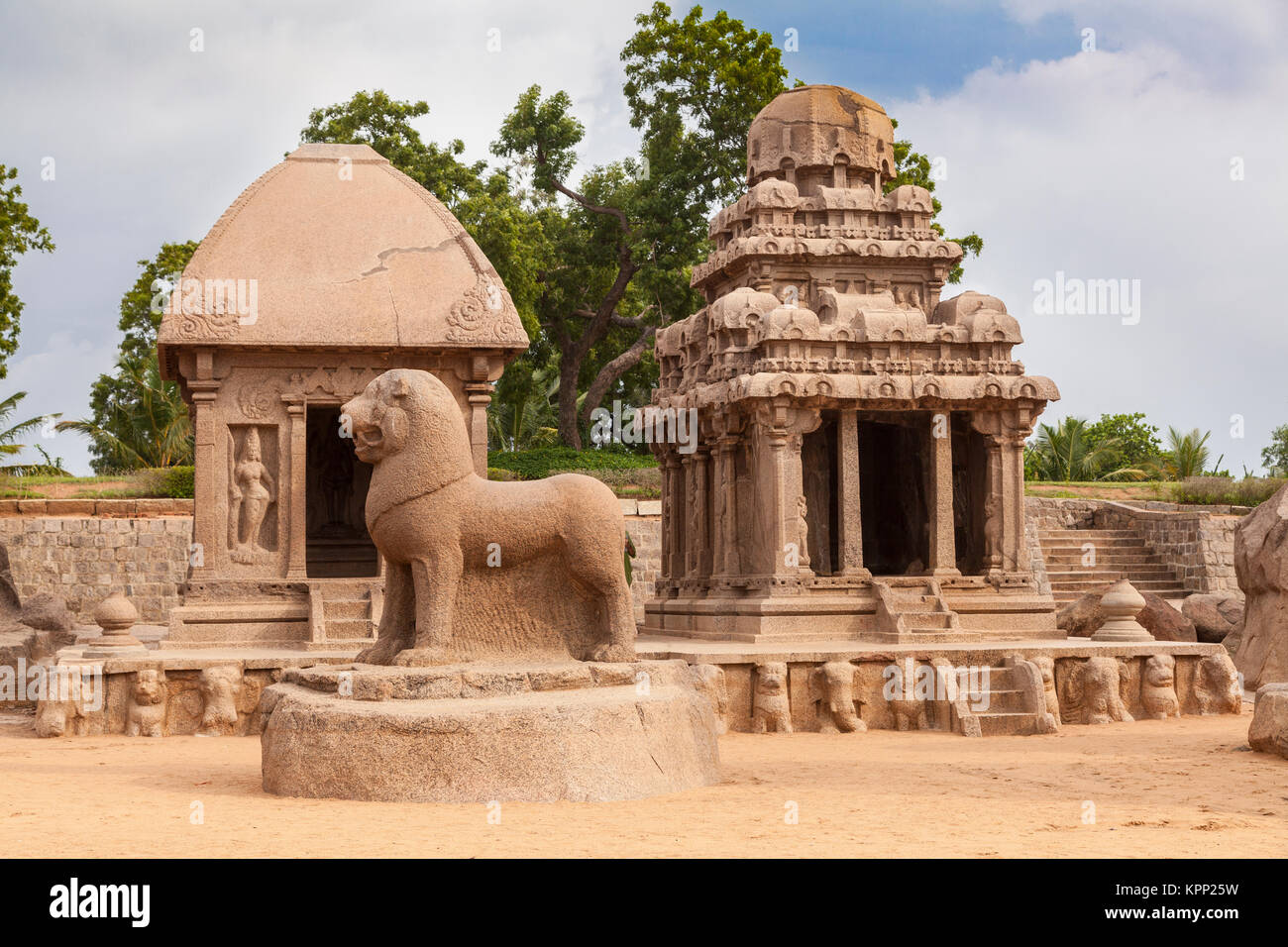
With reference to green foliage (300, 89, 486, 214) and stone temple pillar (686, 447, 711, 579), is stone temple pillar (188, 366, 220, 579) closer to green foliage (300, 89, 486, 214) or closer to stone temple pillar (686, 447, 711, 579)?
stone temple pillar (686, 447, 711, 579)

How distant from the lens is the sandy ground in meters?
6.07

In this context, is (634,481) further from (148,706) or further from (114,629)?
(148,706)

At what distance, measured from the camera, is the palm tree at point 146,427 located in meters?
32.3

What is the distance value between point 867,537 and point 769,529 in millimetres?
3305

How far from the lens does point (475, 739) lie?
24.8ft

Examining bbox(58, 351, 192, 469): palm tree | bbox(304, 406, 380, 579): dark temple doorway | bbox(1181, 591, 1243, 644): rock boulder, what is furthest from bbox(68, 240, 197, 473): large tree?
bbox(1181, 591, 1243, 644): rock boulder

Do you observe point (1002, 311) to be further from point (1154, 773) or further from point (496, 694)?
point (496, 694)

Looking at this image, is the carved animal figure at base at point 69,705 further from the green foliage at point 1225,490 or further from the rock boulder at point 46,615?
the green foliage at point 1225,490

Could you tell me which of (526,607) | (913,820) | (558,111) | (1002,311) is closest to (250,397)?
(526,607)

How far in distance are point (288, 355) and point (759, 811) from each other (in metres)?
9.14

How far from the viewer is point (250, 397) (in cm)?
1462

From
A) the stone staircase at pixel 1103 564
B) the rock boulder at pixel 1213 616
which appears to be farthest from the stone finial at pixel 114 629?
the stone staircase at pixel 1103 564

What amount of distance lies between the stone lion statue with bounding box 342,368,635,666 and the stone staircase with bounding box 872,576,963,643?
565 centimetres

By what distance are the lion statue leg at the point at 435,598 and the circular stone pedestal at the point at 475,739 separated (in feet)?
1.13
